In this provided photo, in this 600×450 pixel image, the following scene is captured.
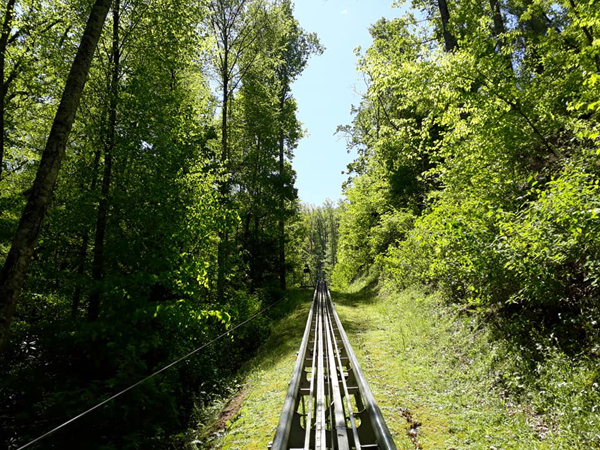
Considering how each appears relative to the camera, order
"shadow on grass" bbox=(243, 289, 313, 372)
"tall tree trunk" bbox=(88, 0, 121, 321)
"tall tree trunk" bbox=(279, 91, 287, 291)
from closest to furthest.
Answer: "tall tree trunk" bbox=(88, 0, 121, 321) → "shadow on grass" bbox=(243, 289, 313, 372) → "tall tree trunk" bbox=(279, 91, 287, 291)

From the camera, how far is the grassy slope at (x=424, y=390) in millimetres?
4230

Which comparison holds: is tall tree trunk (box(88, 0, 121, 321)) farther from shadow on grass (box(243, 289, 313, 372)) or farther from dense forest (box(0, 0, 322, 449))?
shadow on grass (box(243, 289, 313, 372))

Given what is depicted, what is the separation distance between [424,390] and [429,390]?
3.5 inches

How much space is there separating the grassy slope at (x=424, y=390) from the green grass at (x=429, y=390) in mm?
13

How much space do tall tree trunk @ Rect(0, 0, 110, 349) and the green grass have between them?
12.1 feet

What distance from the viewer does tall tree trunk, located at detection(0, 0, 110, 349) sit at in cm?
423

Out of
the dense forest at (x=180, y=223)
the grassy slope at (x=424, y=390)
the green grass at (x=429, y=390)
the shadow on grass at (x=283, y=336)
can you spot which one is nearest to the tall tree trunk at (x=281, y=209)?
the shadow on grass at (x=283, y=336)

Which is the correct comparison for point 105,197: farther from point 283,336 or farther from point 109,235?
point 283,336

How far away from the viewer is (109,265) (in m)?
7.84

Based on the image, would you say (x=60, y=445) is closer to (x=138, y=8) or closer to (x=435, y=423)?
(x=435, y=423)

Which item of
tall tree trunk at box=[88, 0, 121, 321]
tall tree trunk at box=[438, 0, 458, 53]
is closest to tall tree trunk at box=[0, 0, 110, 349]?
tall tree trunk at box=[88, 0, 121, 321]

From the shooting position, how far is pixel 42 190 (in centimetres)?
454

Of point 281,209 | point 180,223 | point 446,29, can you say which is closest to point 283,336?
point 180,223

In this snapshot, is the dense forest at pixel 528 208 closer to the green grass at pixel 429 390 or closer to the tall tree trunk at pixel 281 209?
the green grass at pixel 429 390
